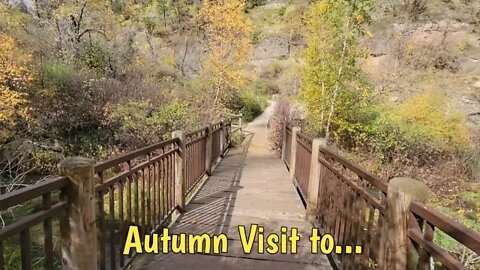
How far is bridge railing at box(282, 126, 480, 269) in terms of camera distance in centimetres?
133

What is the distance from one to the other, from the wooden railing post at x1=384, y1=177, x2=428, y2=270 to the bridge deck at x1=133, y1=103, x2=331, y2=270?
143cm

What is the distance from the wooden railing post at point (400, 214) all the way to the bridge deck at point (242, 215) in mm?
1428

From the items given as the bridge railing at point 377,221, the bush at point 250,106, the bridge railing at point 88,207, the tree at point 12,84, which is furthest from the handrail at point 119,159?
the bush at point 250,106

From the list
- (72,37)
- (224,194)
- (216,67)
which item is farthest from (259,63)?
(224,194)

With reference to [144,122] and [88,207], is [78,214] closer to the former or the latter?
[88,207]

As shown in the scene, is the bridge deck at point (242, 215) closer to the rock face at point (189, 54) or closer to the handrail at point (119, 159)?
the handrail at point (119, 159)

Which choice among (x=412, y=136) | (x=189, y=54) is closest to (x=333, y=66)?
(x=412, y=136)

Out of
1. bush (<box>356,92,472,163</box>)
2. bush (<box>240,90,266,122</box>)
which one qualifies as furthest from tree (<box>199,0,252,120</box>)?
bush (<box>356,92,472,163</box>)

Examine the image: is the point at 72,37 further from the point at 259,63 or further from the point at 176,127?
the point at 259,63

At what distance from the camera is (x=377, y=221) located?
7.11 ft

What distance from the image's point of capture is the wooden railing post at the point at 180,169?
3.97m

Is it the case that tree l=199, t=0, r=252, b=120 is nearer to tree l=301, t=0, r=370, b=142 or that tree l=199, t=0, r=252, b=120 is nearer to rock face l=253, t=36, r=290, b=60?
tree l=301, t=0, r=370, b=142

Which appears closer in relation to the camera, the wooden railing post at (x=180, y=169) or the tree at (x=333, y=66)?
the wooden railing post at (x=180, y=169)

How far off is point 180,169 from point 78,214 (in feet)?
7.61
